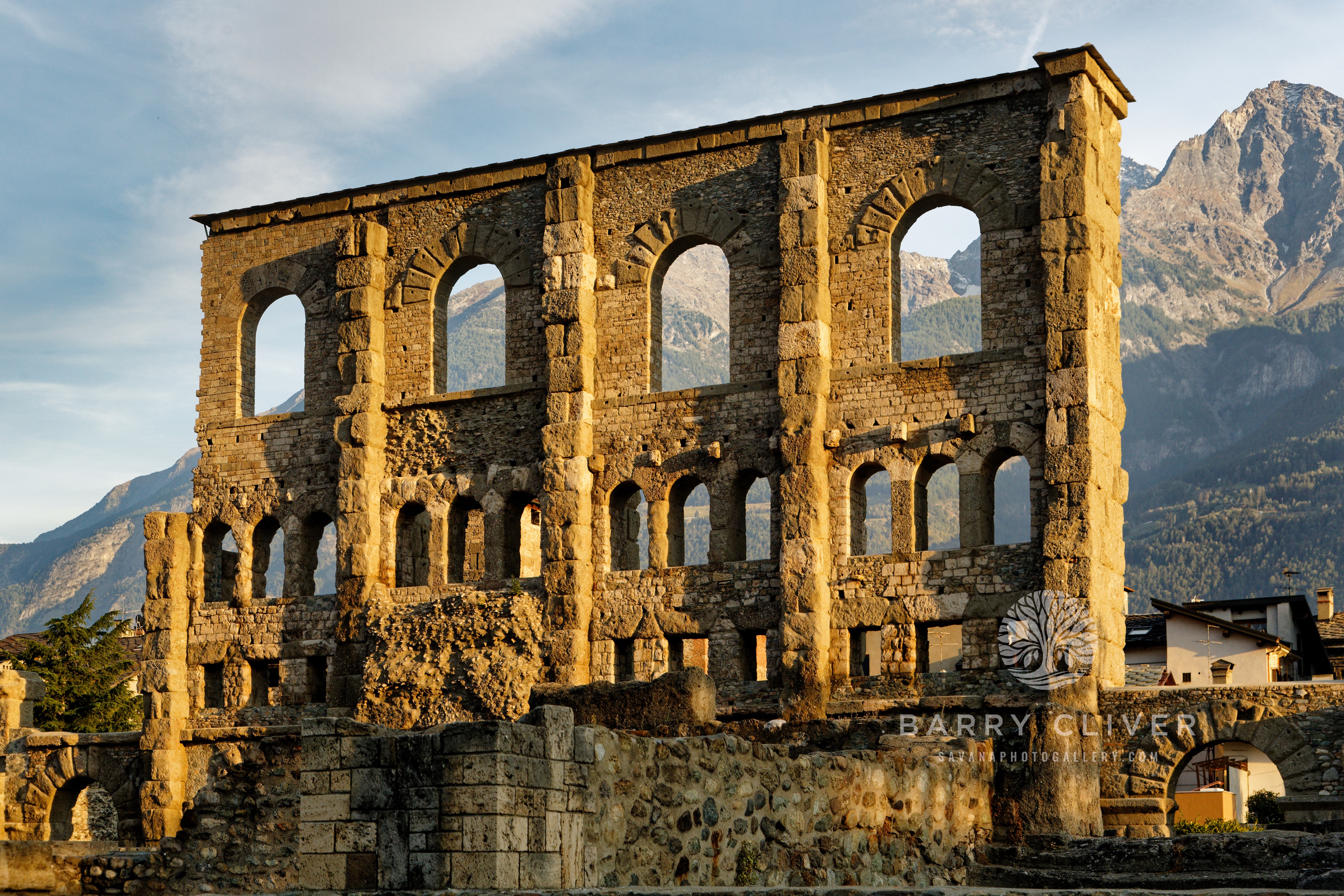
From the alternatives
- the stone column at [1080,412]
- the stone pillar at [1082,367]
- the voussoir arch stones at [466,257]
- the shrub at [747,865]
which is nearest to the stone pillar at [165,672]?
the voussoir arch stones at [466,257]

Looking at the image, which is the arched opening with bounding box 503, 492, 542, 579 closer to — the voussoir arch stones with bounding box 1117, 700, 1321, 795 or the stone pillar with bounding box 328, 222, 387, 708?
the stone pillar with bounding box 328, 222, 387, 708

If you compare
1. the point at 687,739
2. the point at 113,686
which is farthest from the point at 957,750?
the point at 113,686

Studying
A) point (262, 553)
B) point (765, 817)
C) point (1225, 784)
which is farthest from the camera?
point (1225, 784)

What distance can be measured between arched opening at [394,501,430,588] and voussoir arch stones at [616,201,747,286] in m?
4.98

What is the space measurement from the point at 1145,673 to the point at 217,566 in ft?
62.4

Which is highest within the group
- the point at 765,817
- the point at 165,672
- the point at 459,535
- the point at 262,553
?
the point at 459,535

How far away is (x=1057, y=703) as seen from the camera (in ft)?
66.5

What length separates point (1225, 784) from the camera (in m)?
42.6

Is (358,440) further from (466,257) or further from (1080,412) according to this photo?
(1080,412)

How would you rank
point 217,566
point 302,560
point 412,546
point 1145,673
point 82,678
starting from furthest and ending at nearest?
point 82,678, point 1145,673, point 217,566, point 412,546, point 302,560

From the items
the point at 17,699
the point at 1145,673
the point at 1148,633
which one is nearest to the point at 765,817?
the point at 17,699

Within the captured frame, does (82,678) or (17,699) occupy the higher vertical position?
(82,678)

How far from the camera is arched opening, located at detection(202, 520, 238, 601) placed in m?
27.0

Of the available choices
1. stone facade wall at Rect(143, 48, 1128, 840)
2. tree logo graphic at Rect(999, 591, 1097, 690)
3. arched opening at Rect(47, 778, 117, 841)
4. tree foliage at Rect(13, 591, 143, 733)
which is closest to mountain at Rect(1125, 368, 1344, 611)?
tree foliage at Rect(13, 591, 143, 733)
